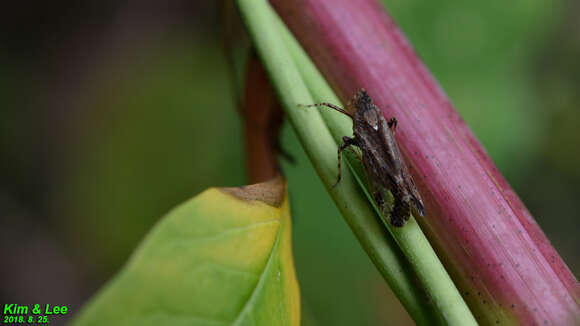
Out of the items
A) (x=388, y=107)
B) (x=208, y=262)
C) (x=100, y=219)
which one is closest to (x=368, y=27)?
(x=388, y=107)

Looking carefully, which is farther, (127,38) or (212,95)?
(127,38)

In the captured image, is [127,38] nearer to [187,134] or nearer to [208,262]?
[187,134]

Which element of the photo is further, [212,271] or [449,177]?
[449,177]

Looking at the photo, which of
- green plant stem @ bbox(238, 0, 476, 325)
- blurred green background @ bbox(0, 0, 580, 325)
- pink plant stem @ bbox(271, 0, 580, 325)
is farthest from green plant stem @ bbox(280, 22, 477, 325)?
blurred green background @ bbox(0, 0, 580, 325)

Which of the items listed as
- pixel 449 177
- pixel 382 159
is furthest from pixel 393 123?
pixel 382 159

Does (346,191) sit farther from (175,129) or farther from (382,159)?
(175,129)

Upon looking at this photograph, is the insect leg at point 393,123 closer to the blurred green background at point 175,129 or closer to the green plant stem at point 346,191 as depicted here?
the green plant stem at point 346,191
